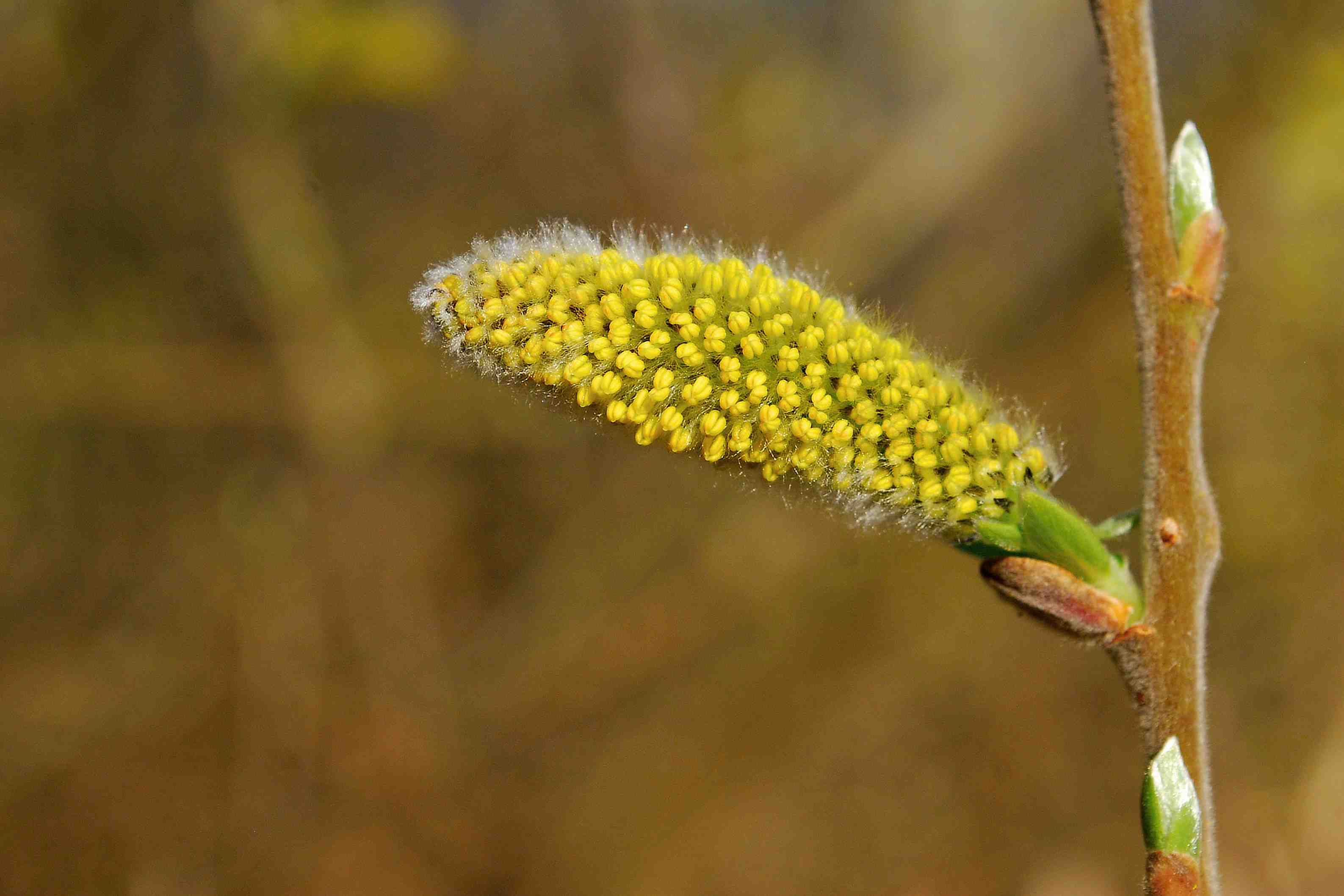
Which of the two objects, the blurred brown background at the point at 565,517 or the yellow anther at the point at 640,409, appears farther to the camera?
the blurred brown background at the point at 565,517

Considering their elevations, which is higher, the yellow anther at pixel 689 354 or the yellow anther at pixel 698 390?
the yellow anther at pixel 689 354

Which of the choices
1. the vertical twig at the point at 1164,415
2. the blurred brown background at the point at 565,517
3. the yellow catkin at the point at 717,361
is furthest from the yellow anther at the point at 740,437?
the blurred brown background at the point at 565,517

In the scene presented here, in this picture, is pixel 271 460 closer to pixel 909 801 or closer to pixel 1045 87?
pixel 909 801

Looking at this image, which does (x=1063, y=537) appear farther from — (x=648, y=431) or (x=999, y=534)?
(x=648, y=431)

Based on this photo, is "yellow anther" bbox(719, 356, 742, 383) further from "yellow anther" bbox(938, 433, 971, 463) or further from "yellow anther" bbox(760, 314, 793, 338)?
"yellow anther" bbox(938, 433, 971, 463)

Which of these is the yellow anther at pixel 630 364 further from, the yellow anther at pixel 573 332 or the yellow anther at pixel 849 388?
the yellow anther at pixel 849 388

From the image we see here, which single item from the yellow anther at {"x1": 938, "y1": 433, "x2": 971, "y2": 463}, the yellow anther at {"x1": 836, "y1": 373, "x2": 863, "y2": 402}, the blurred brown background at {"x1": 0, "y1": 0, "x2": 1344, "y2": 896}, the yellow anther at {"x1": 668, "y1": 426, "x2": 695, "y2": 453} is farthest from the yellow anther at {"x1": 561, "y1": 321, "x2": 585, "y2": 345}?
the blurred brown background at {"x1": 0, "y1": 0, "x2": 1344, "y2": 896}
